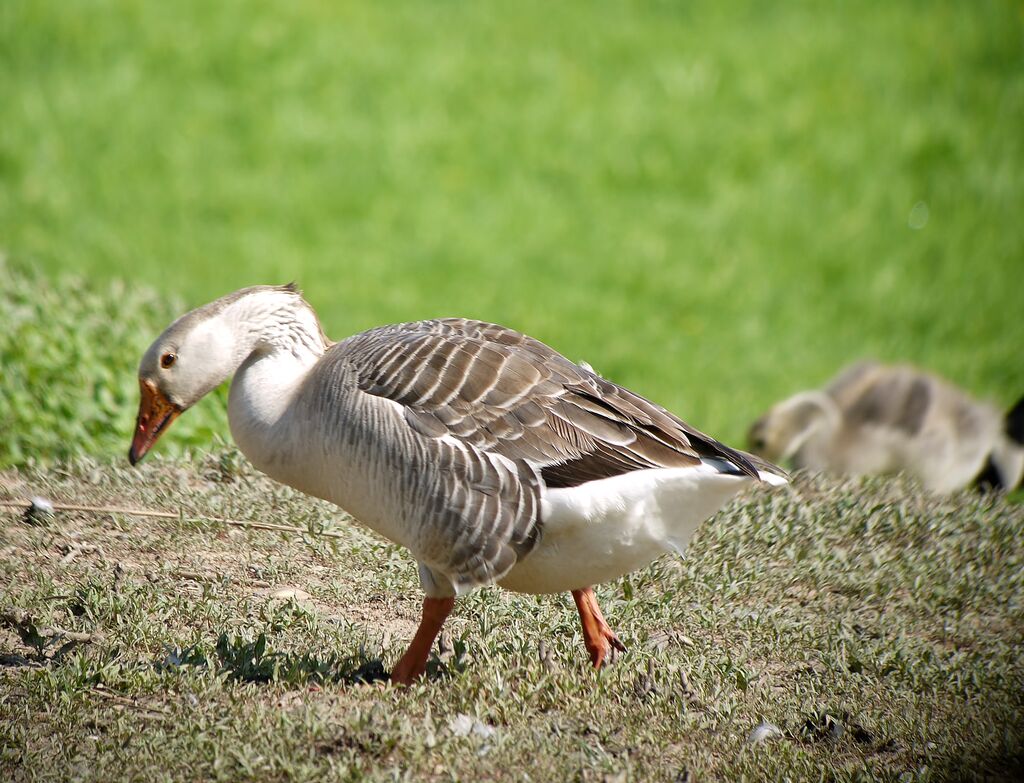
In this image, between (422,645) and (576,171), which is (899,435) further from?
(422,645)

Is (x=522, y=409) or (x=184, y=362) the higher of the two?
(x=522, y=409)

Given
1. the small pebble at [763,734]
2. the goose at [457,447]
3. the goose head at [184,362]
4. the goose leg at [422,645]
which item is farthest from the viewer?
the goose head at [184,362]

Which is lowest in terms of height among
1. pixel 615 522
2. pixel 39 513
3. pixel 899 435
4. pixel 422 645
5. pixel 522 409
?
pixel 39 513

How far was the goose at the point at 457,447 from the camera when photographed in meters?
3.91

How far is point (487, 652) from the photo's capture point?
4.24 meters

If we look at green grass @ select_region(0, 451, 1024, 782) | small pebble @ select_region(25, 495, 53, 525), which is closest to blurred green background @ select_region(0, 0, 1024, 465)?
green grass @ select_region(0, 451, 1024, 782)

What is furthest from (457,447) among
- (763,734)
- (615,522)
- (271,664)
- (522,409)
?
(763,734)

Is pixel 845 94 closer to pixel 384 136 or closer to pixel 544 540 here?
pixel 384 136

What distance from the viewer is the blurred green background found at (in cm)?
1145

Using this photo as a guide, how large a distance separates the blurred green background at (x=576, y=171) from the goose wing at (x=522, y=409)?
Result: 236 inches

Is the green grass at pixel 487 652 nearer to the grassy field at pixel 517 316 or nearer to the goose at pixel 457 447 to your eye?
the grassy field at pixel 517 316

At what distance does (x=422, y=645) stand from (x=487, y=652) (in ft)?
0.96

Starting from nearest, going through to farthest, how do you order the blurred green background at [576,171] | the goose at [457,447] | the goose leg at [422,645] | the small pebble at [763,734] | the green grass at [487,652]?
the green grass at [487,652] → the small pebble at [763,734] → the goose at [457,447] → the goose leg at [422,645] → the blurred green background at [576,171]

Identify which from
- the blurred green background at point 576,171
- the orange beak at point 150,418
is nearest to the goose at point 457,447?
the orange beak at point 150,418
